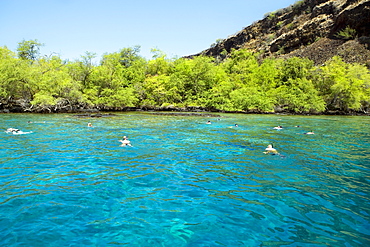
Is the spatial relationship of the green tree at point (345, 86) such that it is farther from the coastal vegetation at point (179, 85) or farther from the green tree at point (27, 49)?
the green tree at point (27, 49)

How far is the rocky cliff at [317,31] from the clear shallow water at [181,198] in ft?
233

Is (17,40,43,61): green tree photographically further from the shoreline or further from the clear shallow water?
the clear shallow water

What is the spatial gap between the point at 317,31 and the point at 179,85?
6059cm

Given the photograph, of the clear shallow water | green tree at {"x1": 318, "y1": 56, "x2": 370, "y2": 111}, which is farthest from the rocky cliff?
the clear shallow water

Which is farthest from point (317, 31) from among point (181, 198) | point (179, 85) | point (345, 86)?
point (181, 198)

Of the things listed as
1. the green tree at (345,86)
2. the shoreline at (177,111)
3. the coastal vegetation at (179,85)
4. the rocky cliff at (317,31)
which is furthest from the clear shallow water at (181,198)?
the rocky cliff at (317,31)

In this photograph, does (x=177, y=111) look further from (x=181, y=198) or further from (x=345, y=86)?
(x=181, y=198)

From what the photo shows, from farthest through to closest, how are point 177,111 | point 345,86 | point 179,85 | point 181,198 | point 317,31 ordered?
point 317,31 → point 179,85 → point 177,111 → point 345,86 → point 181,198

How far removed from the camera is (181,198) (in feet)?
23.4

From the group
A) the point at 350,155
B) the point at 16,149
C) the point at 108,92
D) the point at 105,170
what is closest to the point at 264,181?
the point at 105,170

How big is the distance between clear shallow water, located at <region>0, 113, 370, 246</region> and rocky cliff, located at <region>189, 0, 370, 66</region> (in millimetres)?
71114

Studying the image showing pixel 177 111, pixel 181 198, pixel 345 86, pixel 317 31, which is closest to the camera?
pixel 181 198

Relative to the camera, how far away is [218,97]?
58250mm

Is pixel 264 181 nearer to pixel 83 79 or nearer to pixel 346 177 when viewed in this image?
pixel 346 177
